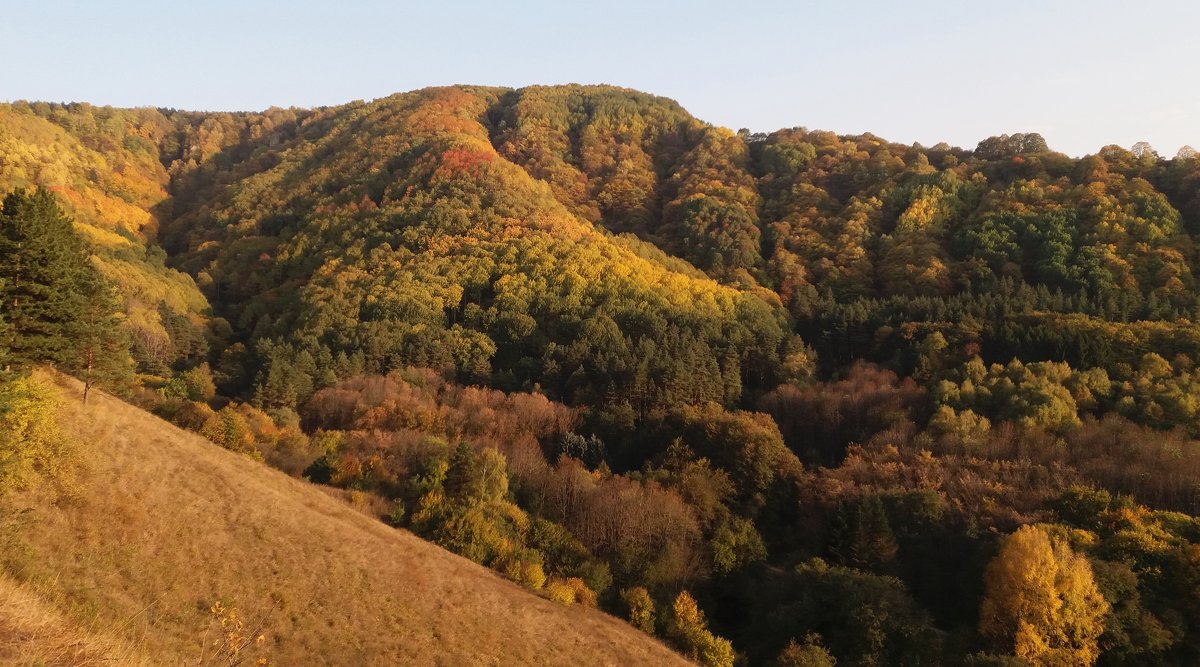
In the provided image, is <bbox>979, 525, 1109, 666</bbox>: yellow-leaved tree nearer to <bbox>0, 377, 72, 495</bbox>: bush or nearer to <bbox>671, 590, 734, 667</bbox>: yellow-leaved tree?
<bbox>671, 590, 734, 667</bbox>: yellow-leaved tree

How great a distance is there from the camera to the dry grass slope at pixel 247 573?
21.1 m

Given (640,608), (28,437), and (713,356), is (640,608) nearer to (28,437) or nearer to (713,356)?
(28,437)

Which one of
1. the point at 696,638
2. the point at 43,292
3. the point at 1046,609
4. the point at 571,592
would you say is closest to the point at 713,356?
the point at 696,638

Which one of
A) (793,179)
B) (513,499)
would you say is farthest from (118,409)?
(793,179)

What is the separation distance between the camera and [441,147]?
483 ft

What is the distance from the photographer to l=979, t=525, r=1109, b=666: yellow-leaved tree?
34.6 metres

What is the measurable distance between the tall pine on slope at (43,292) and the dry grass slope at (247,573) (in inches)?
80.0

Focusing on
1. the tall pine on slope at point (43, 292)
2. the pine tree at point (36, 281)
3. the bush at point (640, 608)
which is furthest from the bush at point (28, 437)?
the bush at point (640, 608)

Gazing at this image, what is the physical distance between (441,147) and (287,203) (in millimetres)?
31957

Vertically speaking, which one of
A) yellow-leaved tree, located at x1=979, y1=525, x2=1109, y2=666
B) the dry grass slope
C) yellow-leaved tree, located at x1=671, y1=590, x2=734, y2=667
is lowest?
yellow-leaved tree, located at x1=671, y1=590, x2=734, y2=667

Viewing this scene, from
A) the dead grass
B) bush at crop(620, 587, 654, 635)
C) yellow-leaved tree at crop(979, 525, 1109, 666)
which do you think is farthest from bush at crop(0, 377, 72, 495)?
yellow-leaved tree at crop(979, 525, 1109, 666)

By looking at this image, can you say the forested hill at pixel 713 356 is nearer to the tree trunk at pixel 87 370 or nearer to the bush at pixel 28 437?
the tree trunk at pixel 87 370

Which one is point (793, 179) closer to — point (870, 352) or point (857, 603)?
point (870, 352)

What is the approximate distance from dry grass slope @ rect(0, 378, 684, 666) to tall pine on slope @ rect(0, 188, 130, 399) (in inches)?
80.0
